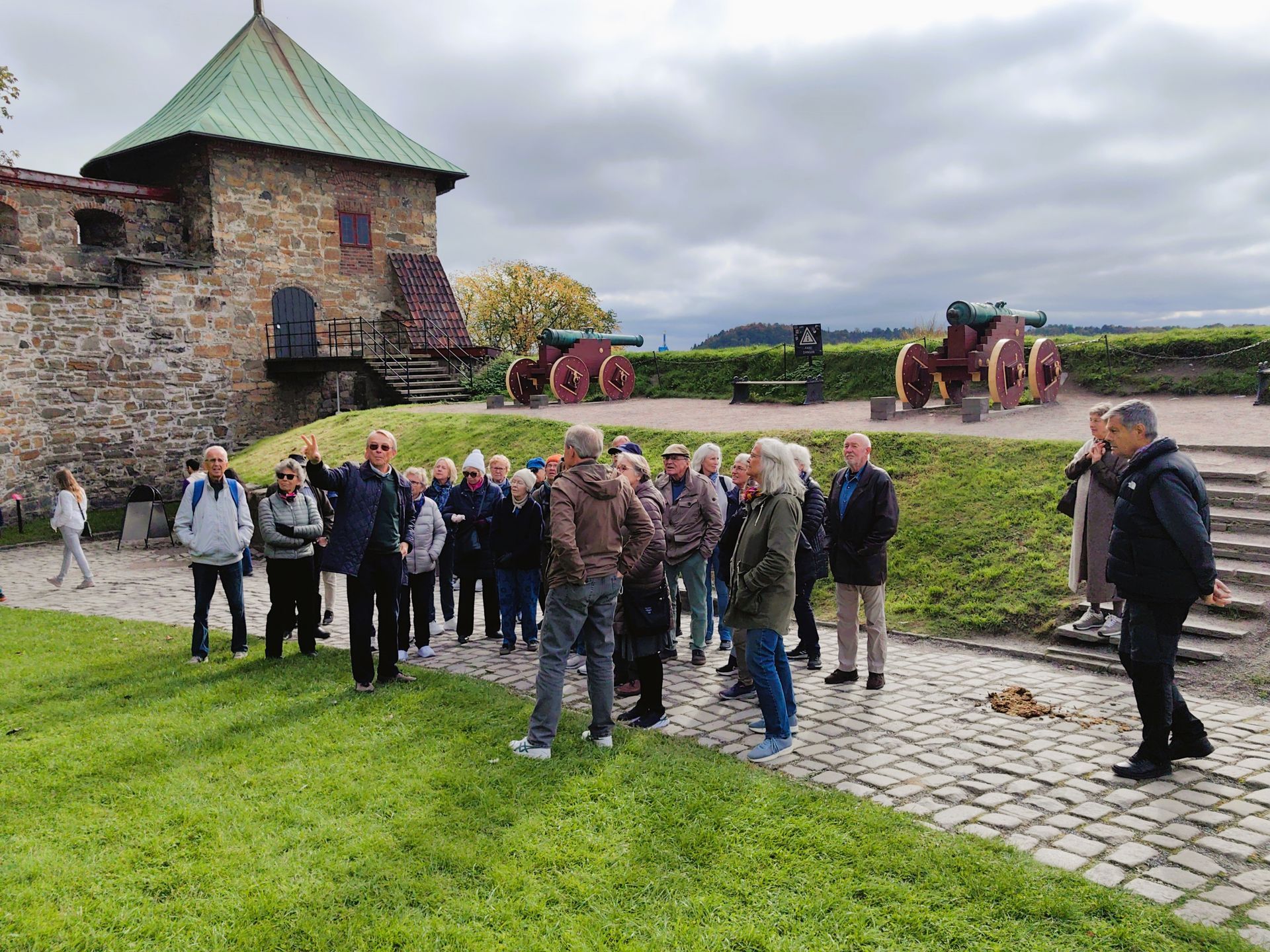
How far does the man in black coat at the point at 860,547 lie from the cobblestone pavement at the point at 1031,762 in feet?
0.78

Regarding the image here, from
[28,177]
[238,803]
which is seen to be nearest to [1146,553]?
[238,803]

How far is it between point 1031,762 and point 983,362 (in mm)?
11276

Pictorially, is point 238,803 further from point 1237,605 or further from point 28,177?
point 28,177

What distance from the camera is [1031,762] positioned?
16.5ft

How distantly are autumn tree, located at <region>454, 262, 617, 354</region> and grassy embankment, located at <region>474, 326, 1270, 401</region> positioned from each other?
641 inches

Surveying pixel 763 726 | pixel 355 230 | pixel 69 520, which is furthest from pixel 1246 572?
pixel 355 230

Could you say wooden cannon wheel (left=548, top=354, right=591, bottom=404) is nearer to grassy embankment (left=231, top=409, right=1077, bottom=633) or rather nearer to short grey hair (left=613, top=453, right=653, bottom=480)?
grassy embankment (left=231, top=409, right=1077, bottom=633)

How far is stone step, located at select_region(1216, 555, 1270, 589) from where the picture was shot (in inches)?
295

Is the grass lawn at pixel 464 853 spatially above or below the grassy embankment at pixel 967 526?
below

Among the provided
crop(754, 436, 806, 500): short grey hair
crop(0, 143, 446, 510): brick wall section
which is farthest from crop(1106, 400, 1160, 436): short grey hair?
crop(0, 143, 446, 510): brick wall section

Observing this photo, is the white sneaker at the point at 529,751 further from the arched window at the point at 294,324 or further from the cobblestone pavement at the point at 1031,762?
the arched window at the point at 294,324

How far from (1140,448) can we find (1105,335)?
593 inches

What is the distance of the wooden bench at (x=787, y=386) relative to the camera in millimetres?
19031

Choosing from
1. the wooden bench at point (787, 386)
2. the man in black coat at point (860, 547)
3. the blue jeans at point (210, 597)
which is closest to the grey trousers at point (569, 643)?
the man in black coat at point (860, 547)
